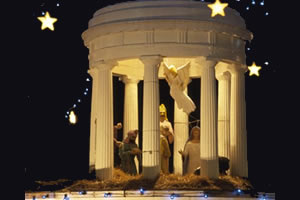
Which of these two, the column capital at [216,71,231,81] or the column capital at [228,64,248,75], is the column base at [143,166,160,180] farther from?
the column capital at [216,71,231,81]

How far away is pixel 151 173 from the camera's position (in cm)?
5938

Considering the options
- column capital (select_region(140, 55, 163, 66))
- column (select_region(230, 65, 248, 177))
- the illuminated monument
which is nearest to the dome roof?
the illuminated monument

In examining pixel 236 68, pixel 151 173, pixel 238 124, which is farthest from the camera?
pixel 238 124

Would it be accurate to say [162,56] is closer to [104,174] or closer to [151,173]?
[151,173]

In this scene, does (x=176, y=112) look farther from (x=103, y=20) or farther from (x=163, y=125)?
(x=103, y=20)

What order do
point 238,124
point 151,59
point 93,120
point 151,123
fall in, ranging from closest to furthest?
point 151,123
point 151,59
point 238,124
point 93,120

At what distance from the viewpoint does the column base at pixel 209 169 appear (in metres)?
59.6

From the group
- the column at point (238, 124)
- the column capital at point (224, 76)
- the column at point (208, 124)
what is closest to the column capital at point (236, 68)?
the column at point (238, 124)

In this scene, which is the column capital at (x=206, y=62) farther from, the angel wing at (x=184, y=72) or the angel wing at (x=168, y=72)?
the angel wing at (x=184, y=72)

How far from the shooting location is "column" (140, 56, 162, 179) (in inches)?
2343

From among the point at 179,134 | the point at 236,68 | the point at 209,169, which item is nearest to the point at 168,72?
the point at 236,68

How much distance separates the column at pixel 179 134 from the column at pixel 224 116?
232cm

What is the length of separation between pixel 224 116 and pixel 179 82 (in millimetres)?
3027

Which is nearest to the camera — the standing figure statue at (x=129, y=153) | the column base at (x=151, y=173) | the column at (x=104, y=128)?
the column base at (x=151, y=173)
